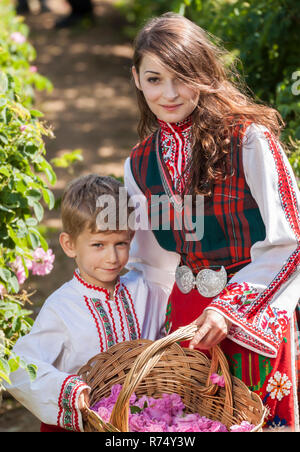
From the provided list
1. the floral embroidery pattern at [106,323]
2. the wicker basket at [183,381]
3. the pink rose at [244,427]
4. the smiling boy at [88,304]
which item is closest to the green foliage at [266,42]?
the smiling boy at [88,304]

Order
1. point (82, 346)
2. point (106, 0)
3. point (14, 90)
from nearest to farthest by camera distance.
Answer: point (82, 346) → point (14, 90) → point (106, 0)

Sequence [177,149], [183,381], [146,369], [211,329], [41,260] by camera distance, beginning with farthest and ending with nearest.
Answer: [41,260] < [177,149] < [183,381] < [211,329] < [146,369]

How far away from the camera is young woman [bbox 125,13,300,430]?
2262mm

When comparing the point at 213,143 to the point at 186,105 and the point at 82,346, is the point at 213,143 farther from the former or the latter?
the point at 82,346

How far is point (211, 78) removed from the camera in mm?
2473

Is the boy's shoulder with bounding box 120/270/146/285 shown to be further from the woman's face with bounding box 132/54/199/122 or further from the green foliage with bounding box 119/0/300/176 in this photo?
the green foliage with bounding box 119/0/300/176

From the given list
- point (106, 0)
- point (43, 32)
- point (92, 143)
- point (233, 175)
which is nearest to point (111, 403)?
point (233, 175)

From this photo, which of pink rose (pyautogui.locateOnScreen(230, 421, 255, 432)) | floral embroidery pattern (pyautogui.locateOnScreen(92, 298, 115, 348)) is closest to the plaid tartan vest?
floral embroidery pattern (pyautogui.locateOnScreen(92, 298, 115, 348))

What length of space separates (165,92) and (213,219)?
46 centimetres

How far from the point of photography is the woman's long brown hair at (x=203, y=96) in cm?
237

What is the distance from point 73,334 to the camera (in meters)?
2.59

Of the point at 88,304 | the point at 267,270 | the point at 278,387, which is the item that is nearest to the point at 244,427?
the point at 278,387

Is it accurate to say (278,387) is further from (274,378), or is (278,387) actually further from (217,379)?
(217,379)
